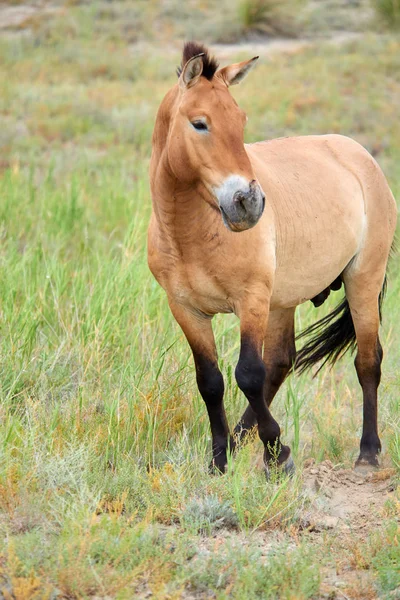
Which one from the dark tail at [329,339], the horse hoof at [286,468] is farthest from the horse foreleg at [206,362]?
the dark tail at [329,339]

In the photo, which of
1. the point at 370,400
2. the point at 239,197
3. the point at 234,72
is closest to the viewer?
the point at 239,197

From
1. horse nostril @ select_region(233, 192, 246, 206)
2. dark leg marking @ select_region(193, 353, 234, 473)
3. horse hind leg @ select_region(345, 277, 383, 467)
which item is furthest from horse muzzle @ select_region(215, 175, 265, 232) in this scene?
horse hind leg @ select_region(345, 277, 383, 467)

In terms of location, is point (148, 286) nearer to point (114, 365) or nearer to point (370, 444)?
point (114, 365)

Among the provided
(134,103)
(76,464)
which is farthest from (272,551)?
(134,103)

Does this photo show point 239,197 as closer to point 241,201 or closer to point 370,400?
point 241,201

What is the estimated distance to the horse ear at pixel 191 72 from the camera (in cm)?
375

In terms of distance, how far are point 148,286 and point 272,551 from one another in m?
2.88

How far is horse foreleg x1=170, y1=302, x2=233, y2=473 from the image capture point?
4438mm

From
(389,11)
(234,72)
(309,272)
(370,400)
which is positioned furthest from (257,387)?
(389,11)

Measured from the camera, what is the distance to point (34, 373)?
504 cm

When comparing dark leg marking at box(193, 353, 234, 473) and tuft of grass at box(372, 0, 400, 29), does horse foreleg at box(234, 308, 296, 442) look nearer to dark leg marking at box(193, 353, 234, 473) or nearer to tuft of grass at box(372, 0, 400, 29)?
dark leg marking at box(193, 353, 234, 473)

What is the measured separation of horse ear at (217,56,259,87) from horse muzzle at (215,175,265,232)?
0.60m

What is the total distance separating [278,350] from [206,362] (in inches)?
37.1

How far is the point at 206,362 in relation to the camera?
4457 mm
